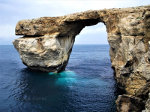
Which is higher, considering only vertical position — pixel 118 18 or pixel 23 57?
pixel 118 18

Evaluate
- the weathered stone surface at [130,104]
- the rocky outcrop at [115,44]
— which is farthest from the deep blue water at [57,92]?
the rocky outcrop at [115,44]

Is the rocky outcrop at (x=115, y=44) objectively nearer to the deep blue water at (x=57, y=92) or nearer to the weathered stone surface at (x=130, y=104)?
the weathered stone surface at (x=130, y=104)

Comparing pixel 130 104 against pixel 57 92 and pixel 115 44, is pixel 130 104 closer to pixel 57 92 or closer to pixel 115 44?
pixel 115 44

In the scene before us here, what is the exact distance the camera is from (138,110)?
76.0ft

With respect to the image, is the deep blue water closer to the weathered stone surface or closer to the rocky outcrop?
the weathered stone surface

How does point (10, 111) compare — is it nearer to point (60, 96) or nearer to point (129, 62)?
point (60, 96)

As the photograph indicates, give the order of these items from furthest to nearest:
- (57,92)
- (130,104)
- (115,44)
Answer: (115,44)
(57,92)
(130,104)

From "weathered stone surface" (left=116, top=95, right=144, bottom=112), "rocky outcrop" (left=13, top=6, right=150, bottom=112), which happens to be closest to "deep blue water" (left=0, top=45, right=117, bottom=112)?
"weathered stone surface" (left=116, top=95, right=144, bottom=112)

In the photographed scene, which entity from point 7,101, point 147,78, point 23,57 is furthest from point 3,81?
point 147,78

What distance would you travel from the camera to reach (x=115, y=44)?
36.0 meters

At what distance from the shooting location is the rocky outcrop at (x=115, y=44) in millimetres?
24031

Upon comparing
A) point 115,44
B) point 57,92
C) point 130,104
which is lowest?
point 57,92

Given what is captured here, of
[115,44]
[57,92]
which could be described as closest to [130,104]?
[115,44]

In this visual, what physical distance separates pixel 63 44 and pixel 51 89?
60.2 feet
